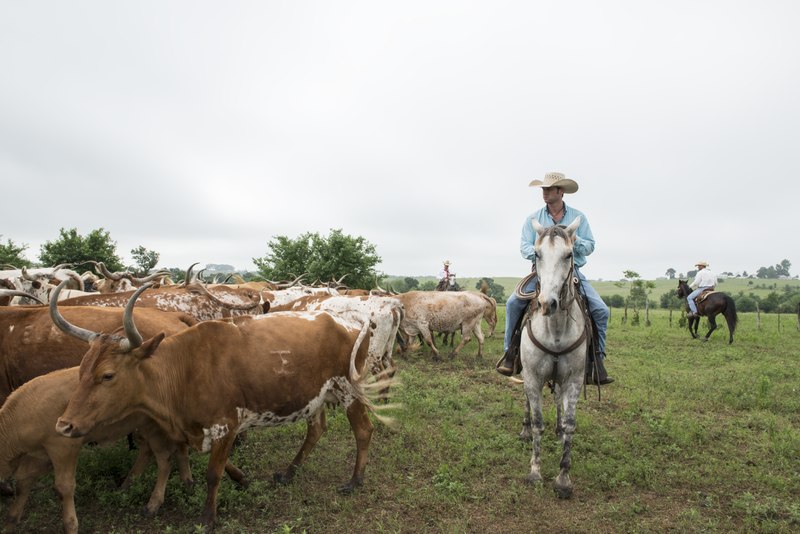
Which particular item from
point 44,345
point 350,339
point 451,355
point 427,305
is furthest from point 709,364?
point 44,345

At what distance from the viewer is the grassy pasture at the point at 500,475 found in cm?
450

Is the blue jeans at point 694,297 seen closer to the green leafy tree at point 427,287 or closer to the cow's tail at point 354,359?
the cow's tail at point 354,359

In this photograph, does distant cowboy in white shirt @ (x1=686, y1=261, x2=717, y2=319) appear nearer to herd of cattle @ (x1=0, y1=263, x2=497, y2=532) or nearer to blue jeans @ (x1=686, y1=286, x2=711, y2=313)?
blue jeans @ (x1=686, y1=286, x2=711, y2=313)

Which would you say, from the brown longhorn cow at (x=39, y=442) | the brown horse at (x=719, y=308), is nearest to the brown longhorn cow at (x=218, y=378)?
the brown longhorn cow at (x=39, y=442)

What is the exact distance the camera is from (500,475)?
18.1 ft

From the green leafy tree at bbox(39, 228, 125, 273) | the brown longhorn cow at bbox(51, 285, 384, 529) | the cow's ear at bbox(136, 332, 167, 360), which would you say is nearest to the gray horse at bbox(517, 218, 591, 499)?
the brown longhorn cow at bbox(51, 285, 384, 529)

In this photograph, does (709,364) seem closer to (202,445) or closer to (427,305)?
(427,305)

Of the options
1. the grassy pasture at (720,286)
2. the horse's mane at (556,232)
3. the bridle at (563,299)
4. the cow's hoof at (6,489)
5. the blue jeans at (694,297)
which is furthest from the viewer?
the grassy pasture at (720,286)

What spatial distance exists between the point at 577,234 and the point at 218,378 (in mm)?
4653

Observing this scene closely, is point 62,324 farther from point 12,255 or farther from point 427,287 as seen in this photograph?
point 427,287

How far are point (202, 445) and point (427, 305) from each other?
9.78 meters

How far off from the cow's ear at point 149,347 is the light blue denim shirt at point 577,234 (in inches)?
171

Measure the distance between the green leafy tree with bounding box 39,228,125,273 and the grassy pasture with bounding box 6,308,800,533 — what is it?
20.3m

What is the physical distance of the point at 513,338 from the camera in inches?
255
